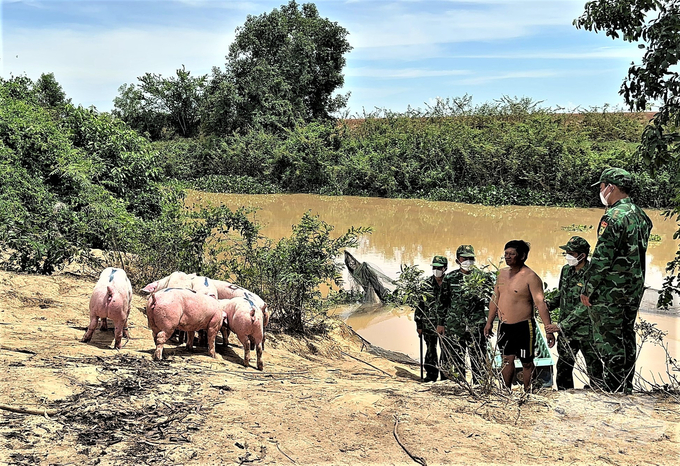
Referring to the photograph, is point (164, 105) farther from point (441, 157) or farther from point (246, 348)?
point (246, 348)

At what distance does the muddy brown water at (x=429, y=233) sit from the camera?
9219mm

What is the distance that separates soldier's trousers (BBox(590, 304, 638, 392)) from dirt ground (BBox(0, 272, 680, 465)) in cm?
41

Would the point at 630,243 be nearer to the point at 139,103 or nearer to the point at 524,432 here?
the point at 524,432

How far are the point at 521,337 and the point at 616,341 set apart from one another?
768mm

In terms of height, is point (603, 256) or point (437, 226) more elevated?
point (603, 256)

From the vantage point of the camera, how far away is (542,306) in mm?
5113

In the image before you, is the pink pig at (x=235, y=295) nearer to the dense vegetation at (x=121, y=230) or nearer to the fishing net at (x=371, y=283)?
the dense vegetation at (x=121, y=230)

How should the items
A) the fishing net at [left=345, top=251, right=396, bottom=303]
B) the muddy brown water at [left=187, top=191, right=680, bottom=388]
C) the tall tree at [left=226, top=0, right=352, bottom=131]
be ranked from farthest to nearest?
the tall tree at [left=226, top=0, right=352, bottom=131] → the fishing net at [left=345, top=251, right=396, bottom=303] → the muddy brown water at [left=187, top=191, right=680, bottom=388]

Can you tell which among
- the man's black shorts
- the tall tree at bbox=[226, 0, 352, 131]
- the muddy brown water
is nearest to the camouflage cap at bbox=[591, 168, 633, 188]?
the man's black shorts

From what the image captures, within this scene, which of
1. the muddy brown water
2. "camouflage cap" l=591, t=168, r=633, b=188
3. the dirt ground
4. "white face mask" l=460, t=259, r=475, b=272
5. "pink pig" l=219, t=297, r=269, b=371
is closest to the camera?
the dirt ground

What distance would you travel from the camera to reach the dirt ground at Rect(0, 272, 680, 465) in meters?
3.46

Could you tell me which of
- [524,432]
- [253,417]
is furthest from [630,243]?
[253,417]

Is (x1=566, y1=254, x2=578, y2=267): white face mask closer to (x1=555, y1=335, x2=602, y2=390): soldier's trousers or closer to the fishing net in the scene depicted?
(x1=555, y1=335, x2=602, y2=390): soldier's trousers

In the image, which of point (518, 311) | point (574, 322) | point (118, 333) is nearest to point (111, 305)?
point (118, 333)
